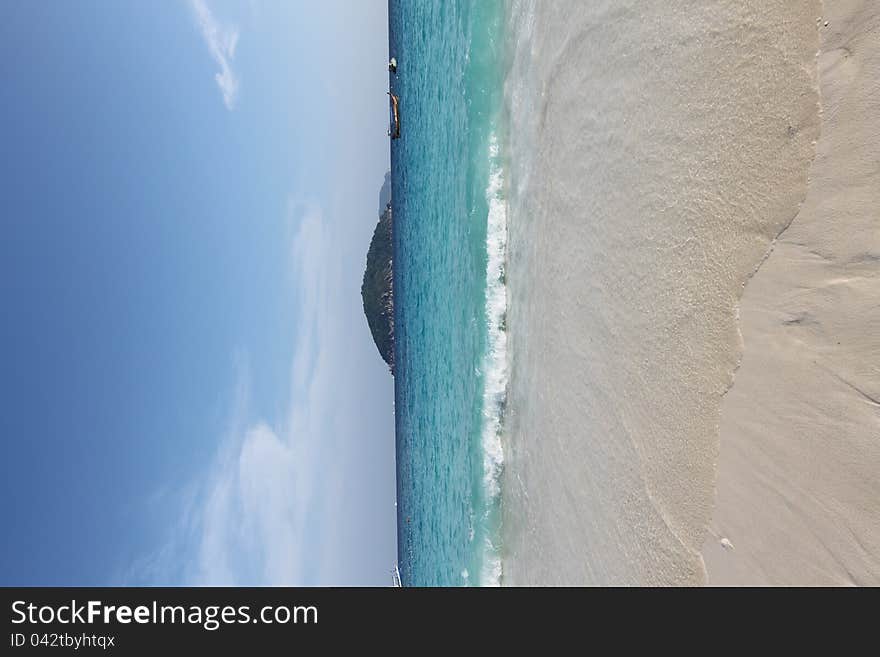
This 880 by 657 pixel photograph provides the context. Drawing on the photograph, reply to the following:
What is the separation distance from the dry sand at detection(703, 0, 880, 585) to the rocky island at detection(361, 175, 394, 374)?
2400 cm

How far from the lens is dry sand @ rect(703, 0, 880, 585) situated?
2.29 metres

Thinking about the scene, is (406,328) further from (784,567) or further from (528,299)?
(784,567)

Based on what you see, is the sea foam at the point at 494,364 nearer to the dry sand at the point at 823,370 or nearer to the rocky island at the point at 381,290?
the dry sand at the point at 823,370

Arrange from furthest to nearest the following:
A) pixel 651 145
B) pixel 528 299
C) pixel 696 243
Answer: pixel 528 299, pixel 651 145, pixel 696 243

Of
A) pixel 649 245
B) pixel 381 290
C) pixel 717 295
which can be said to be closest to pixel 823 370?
pixel 717 295

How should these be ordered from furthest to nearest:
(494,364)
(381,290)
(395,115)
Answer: (381,290) → (395,115) → (494,364)

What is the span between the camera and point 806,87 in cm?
258

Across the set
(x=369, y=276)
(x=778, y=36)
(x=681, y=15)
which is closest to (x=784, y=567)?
(x=778, y=36)

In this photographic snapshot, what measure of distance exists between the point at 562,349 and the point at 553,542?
156 cm

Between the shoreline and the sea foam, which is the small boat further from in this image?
the shoreline

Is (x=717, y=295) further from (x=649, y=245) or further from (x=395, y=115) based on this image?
(x=395, y=115)

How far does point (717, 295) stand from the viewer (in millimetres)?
3080

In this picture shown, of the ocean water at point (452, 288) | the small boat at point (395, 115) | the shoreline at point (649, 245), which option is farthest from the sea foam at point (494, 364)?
the small boat at point (395, 115)

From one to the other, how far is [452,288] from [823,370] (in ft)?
24.5
